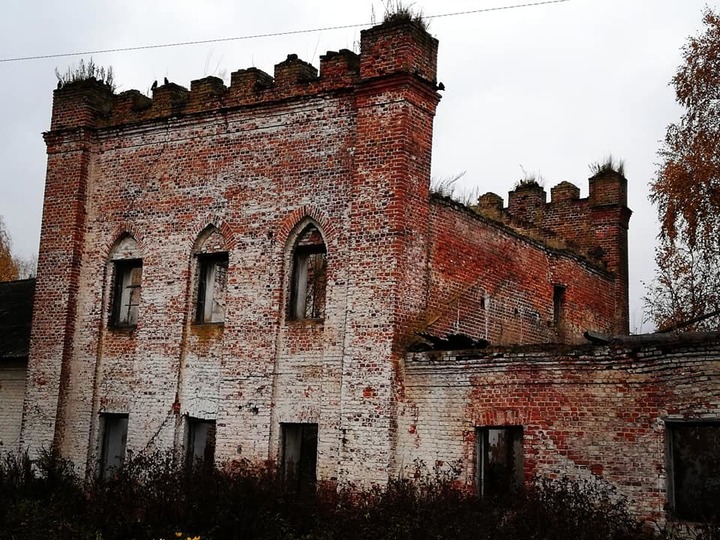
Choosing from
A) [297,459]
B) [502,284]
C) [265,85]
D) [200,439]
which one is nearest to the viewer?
[297,459]

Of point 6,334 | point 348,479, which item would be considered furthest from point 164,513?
point 6,334

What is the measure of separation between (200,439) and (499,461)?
16.8ft

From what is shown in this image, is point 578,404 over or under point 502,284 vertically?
under

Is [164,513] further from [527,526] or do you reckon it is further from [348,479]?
[527,526]

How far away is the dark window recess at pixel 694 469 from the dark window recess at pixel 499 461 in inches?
78.5

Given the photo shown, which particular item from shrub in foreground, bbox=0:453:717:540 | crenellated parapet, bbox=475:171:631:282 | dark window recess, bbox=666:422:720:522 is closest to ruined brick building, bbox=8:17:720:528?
dark window recess, bbox=666:422:720:522

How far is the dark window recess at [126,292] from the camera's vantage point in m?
16.9

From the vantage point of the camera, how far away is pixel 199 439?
51.3 feet

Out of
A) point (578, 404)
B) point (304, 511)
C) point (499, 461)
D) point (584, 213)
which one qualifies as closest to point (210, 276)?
point (304, 511)

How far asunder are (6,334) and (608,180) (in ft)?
45.2

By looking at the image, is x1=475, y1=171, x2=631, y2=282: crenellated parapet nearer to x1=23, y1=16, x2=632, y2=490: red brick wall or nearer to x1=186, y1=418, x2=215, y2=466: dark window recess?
x1=23, y1=16, x2=632, y2=490: red brick wall

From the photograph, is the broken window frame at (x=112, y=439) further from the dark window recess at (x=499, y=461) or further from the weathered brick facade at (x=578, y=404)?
the dark window recess at (x=499, y=461)

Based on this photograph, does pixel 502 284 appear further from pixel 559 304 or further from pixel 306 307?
pixel 306 307

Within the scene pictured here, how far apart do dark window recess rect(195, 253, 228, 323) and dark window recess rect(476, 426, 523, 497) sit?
17.0ft
